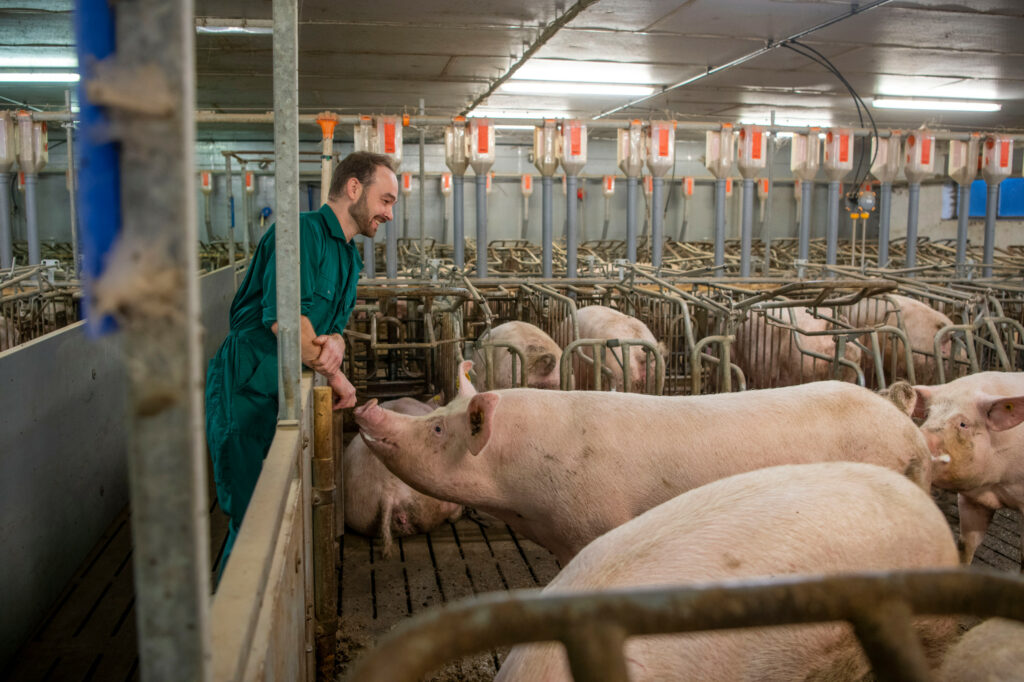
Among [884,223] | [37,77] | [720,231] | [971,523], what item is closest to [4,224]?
[37,77]

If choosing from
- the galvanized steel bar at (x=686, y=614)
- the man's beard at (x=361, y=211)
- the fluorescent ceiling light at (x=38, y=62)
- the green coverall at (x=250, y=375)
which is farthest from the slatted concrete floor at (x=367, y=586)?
the fluorescent ceiling light at (x=38, y=62)

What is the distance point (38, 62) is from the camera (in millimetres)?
11141

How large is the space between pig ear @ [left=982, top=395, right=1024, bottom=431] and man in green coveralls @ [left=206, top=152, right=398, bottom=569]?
117 inches

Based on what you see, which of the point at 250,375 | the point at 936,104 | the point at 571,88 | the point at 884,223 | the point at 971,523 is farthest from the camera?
the point at 936,104

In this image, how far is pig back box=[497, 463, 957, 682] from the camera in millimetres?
1900

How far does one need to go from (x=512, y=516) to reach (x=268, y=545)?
2107 millimetres

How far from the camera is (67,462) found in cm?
437

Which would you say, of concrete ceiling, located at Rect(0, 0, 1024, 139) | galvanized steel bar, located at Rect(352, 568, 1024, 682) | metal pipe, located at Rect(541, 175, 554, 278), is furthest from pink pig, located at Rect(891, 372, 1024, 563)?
metal pipe, located at Rect(541, 175, 554, 278)

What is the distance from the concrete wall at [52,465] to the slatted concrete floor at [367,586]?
11 cm

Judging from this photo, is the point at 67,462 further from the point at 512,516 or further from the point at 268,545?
the point at 268,545

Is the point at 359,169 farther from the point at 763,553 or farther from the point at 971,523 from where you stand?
the point at 971,523

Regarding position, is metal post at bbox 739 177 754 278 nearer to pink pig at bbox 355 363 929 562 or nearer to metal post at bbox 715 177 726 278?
metal post at bbox 715 177 726 278

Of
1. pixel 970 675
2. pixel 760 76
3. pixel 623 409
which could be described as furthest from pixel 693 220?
pixel 970 675

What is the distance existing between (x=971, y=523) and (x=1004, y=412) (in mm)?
750
